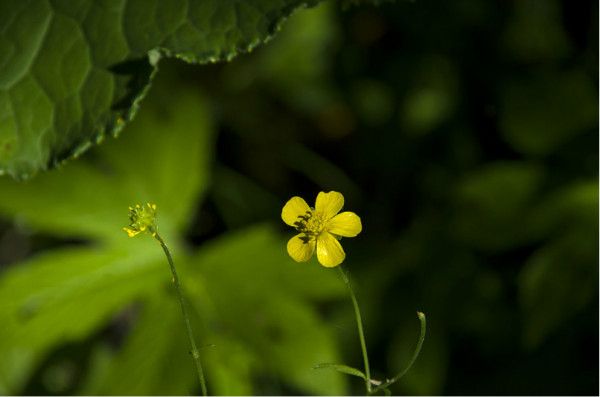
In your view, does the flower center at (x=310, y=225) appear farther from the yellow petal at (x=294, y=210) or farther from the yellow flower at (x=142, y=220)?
the yellow flower at (x=142, y=220)

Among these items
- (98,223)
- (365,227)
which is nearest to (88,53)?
(98,223)

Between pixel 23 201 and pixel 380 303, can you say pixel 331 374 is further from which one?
pixel 23 201

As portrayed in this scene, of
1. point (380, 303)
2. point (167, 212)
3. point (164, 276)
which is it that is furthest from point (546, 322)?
point (167, 212)

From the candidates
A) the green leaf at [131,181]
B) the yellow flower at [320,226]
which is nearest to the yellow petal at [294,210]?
the yellow flower at [320,226]

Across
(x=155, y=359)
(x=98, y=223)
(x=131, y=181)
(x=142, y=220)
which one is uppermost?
(x=131, y=181)

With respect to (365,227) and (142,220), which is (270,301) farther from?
(142,220)
